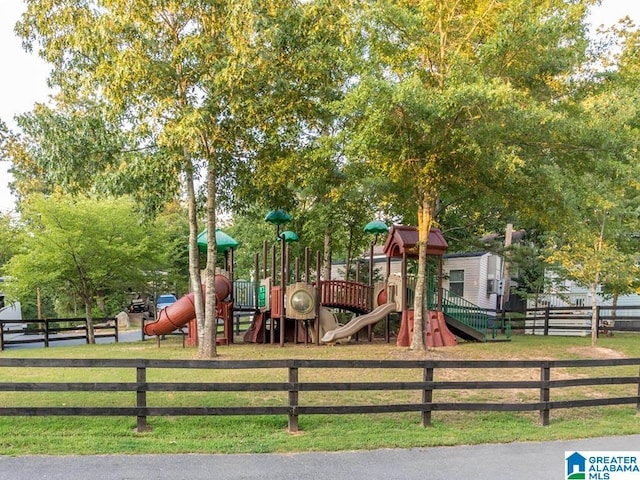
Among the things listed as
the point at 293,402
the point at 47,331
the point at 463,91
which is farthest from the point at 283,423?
the point at 47,331

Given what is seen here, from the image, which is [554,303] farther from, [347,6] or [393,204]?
[347,6]

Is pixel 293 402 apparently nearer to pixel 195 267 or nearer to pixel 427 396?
pixel 427 396

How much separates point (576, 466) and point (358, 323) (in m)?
10.8

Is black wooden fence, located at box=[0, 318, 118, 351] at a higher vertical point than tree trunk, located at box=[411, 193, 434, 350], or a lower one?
lower

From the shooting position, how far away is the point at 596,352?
45.0ft

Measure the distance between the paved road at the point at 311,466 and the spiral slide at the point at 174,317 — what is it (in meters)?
11.0

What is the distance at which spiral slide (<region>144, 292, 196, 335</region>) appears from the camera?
16.2 metres

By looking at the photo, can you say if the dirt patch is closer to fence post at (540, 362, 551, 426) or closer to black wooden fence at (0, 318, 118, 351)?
fence post at (540, 362, 551, 426)

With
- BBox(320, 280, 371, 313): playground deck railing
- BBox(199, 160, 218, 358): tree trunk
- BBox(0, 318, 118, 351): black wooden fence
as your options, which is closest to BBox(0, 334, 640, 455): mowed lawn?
BBox(199, 160, 218, 358): tree trunk

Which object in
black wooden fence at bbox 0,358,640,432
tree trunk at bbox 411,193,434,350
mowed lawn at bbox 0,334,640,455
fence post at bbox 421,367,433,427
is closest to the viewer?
mowed lawn at bbox 0,334,640,455

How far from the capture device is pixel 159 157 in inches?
462

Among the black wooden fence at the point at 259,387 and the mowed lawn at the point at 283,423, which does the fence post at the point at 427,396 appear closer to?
the black wooden fence at the point at 259,387

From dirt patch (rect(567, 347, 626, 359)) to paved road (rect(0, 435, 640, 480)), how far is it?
8.77 meters

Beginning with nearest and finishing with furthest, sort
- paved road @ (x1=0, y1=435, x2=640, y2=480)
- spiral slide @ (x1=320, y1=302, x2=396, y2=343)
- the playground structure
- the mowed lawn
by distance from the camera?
paved road @ (x1=0, y1=435, x2=640, y2=480)
the mowed lawn
spiral slide @ (x1=320, y1=302, x2=396, y2=343)
the playground structure
